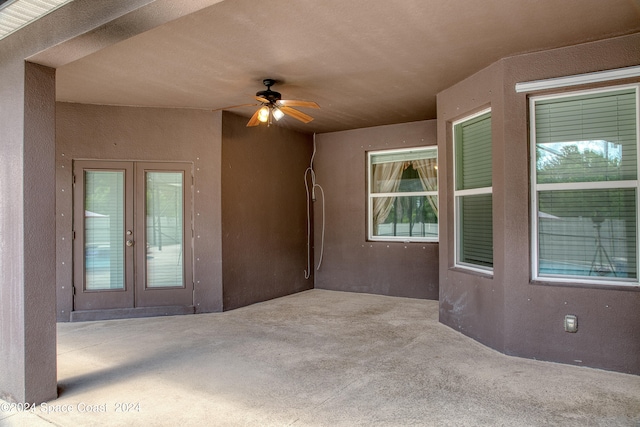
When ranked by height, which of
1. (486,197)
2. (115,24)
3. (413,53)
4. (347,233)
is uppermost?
(413,53)

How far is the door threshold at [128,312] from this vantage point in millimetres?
4910

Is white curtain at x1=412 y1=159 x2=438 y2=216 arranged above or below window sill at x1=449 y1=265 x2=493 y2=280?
above

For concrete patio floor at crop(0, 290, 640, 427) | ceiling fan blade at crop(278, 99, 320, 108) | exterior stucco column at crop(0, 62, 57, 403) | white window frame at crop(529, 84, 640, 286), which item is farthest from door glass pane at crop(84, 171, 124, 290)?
white window frame at crop(529, 84, 640, 286)

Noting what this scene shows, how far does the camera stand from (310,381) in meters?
3.10

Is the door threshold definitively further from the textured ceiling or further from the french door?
the textured ceiling

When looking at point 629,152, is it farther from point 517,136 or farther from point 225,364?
point 225,364

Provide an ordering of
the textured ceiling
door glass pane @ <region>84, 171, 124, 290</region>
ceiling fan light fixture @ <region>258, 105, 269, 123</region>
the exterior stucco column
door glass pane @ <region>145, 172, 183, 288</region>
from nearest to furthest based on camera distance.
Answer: the exterior stucco column, the textured ceiling, ceiling fan light fixture @ <region>258, 105, 269, 123</region>, door glass pane @ <region>84, 171, 124, 290</region>, door glass pane @ <region>145, 172, 183, 288</region>

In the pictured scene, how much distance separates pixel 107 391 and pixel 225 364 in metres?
0.87

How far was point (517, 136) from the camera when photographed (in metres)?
3.65

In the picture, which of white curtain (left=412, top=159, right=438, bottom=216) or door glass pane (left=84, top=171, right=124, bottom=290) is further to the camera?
white curtain (left=412, top=159, right=438, bottom=216)

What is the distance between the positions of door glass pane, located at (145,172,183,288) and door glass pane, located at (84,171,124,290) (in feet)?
1.04

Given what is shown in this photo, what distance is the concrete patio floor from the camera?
256 centimetres

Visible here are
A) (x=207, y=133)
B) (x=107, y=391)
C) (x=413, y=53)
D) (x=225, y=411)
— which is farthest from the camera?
(x=207, y=133)

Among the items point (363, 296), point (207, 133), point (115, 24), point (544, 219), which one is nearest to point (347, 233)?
point (363, 296)
